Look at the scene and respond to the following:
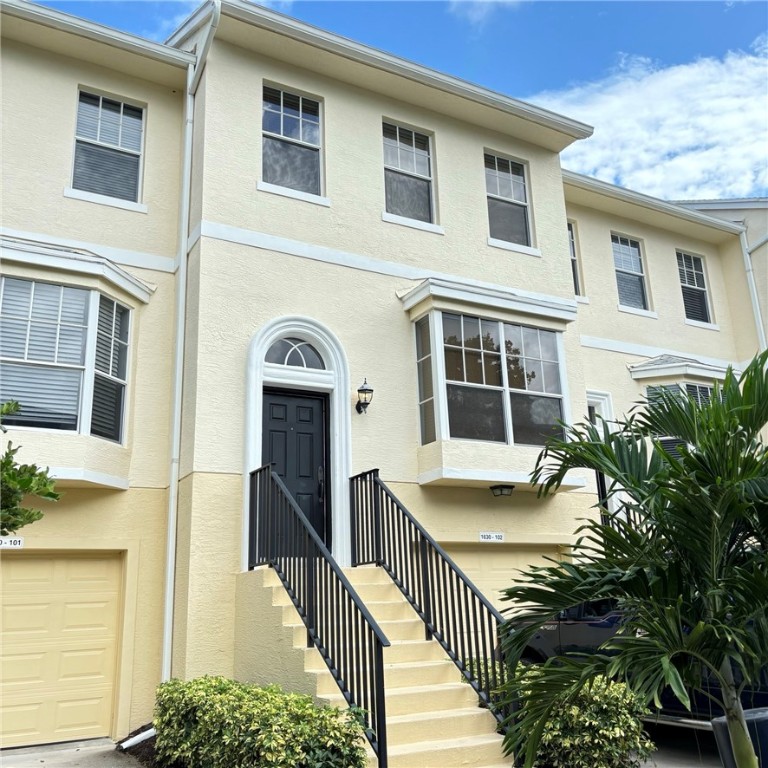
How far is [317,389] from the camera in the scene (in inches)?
372

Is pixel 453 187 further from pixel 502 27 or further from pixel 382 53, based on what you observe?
pixel 502 27

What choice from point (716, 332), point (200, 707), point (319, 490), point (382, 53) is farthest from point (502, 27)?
point (200, 707)

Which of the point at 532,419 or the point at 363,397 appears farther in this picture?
the point at 532,419

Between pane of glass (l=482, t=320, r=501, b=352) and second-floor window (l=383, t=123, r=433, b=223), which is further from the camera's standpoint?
second-floor window (l=383, t=123, r=433, b=223)

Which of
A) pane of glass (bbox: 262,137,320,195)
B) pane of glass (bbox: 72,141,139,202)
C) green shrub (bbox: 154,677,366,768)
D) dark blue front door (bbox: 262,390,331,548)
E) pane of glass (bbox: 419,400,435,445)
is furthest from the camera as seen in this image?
pane of glass (bbox: 262,137,320,195)

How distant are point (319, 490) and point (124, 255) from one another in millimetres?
3828

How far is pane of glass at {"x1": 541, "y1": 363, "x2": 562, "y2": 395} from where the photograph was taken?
10703 mm

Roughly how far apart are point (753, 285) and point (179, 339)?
1127cm

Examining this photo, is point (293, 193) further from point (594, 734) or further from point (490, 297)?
point (594, 734)

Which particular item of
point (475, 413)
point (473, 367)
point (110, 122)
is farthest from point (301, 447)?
point (110, 122)

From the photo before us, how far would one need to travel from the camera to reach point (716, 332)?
47.8ft

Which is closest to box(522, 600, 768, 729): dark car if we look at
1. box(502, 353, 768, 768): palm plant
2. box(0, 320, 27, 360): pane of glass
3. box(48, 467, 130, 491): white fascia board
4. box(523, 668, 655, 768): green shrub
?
box(523, 668, 655, 768): green shrub

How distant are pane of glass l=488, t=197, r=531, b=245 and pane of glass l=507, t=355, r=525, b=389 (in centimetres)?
217

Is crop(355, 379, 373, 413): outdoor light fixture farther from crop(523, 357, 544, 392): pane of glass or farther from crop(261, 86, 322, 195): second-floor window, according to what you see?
crop(261, 86, 322, 195): second-floor window
